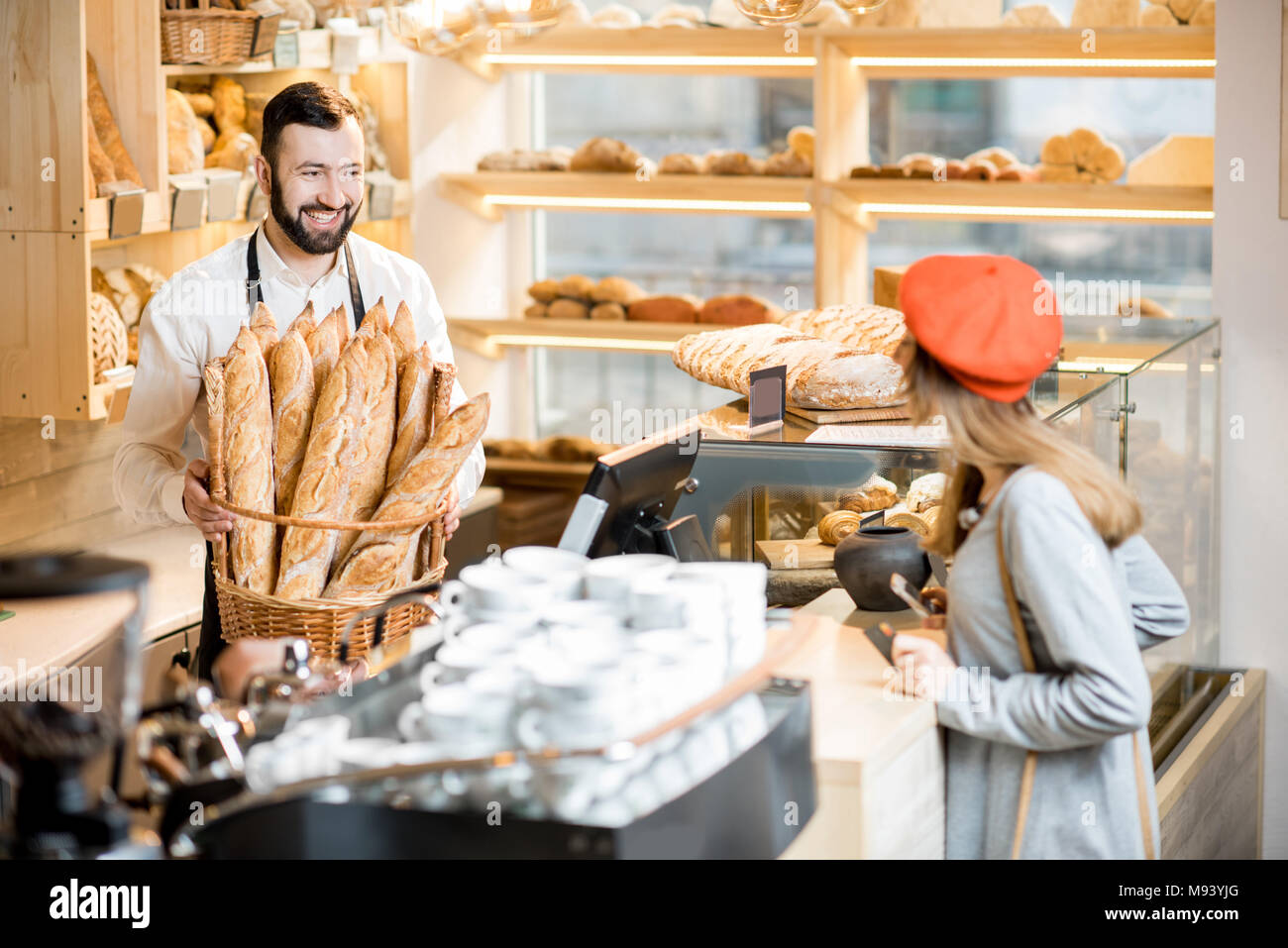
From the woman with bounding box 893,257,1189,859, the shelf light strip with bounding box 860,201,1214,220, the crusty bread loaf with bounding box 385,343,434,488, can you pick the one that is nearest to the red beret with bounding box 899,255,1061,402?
the woman with bounding box 893,257,1189,859

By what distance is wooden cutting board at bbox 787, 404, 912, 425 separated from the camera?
2.15 m

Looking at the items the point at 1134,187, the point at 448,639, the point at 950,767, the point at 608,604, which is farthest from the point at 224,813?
the point at 1134,187

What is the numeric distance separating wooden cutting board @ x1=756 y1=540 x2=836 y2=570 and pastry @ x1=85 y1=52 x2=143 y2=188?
5.28ft

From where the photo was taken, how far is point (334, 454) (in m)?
1.89

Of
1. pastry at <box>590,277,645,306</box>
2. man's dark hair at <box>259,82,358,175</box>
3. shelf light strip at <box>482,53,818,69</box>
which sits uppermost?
shelf light strip at <box>482,53,818,69</box>

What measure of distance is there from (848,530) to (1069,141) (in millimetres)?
2009

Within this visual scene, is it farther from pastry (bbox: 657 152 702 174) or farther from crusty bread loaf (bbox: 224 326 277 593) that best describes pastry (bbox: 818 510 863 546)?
pastry (bbox: 657 152 702 174)

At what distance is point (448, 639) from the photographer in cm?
122

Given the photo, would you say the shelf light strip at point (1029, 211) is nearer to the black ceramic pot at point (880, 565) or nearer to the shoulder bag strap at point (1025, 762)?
the black ceramic pot at point (880, 565)

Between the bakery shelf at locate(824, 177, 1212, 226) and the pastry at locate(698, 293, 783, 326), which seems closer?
the bakery shelf at locate(824, 177, 1212, 226)

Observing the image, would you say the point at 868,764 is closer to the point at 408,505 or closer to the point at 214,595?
the point at 408,505

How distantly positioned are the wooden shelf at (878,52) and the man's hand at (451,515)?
2.18 meters

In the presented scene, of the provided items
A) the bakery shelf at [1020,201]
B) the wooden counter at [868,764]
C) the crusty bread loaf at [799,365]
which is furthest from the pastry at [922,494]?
the bakery shelf at [1020,201]

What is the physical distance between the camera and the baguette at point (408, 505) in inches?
73.5
